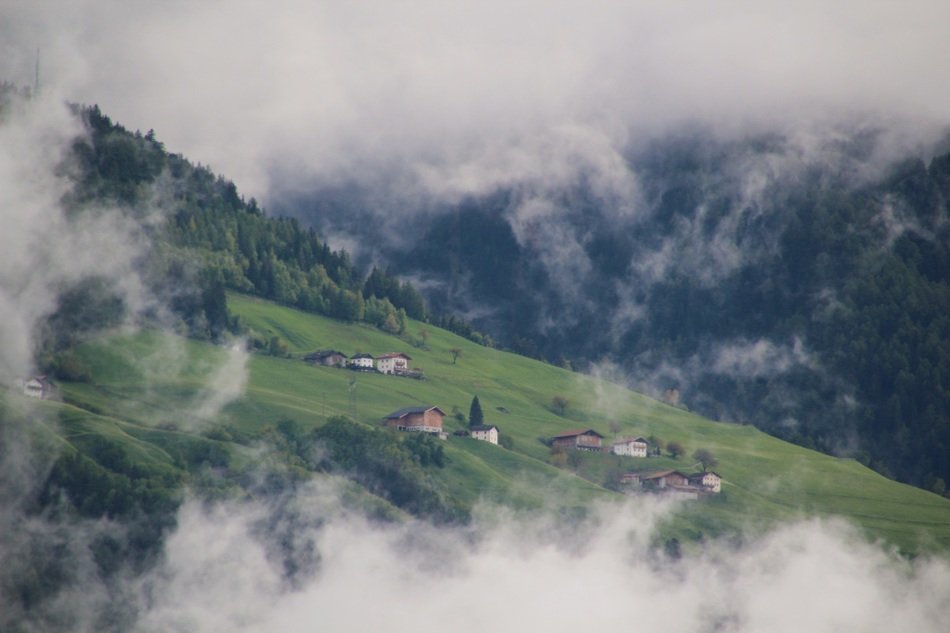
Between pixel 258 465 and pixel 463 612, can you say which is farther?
pixel 258 465

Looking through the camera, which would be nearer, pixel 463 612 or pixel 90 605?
pixel 90 605

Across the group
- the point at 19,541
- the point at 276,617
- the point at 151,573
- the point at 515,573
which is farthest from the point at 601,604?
the point at 19,541

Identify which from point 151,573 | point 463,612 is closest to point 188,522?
point 151,573

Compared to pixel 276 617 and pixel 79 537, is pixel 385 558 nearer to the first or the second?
pixel 276 617

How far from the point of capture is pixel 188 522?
184 metres

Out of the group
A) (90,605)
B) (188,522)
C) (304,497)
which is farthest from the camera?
Answer: (304,497)

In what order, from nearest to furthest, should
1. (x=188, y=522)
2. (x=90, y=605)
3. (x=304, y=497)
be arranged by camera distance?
(x=90, y=605)
(x=188, y=522)
(x=304, y=497)

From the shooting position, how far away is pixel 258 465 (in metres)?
199

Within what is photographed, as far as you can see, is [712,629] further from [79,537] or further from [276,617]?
[79,537]

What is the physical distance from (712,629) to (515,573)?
24912 millimetres

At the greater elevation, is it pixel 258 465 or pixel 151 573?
pixel 258 465

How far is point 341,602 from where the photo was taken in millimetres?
181250

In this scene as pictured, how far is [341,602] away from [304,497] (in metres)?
18.5

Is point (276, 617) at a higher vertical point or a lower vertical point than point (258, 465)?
lower
